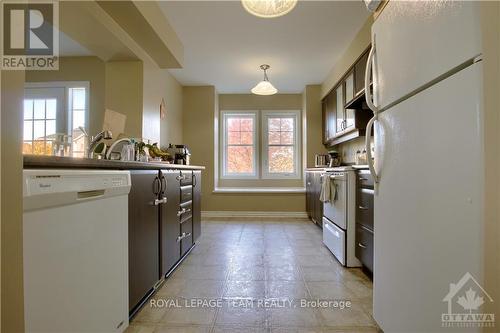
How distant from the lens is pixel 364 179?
2039 mm

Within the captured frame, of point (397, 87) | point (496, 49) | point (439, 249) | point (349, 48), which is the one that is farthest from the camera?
point (349, 48)

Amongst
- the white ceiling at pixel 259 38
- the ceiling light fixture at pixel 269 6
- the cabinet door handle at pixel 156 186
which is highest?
the white ceiling at pixel 259 38

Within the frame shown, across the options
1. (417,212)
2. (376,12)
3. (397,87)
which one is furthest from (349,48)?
(417,212)

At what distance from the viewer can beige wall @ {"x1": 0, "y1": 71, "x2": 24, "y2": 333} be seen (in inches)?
23.5

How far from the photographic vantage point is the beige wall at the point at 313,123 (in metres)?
4.75

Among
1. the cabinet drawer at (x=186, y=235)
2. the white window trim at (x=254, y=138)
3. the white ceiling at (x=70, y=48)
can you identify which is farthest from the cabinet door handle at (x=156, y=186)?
the white window trim at (x=254, y=138)

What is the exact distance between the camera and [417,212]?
3.11 ft

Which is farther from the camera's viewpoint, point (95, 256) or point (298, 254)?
point (298, 254)

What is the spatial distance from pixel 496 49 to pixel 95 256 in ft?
4.69

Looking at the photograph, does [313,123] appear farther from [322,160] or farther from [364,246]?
[364,246]

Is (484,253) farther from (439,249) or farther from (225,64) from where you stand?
(225,64)

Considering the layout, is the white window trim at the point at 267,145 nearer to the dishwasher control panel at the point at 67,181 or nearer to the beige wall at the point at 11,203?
the dishwasher control panel at the point at 67,181

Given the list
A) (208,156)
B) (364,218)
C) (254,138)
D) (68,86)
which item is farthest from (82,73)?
(364,218)

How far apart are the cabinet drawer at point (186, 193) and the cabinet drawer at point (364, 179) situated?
63.0 inches
